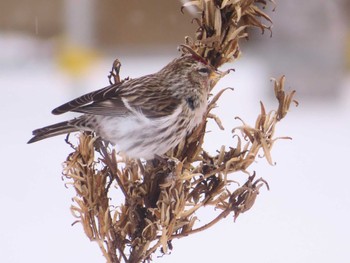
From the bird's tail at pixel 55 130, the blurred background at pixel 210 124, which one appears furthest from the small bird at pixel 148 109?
the blurred background at pixel 210 124

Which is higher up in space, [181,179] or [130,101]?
[130,101]

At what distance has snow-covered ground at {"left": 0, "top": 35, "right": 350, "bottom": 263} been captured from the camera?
1567 millimetres

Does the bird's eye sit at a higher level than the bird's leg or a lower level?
lower

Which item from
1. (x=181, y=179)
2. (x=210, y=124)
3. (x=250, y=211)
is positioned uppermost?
(x=210, y=124)

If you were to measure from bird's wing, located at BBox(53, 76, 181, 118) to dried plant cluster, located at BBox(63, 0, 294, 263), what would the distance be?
Result: 42 mm

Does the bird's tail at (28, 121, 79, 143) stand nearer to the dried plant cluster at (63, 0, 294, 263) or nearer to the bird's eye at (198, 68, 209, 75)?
the dried plant cluster at (63, 0, 294, 263)

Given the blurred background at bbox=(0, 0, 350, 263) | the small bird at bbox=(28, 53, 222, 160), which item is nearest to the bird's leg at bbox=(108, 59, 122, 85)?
the small bird at bbox=(28, 53, 222, 160)

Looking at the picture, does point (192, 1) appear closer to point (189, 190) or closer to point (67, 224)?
point (189, 190)

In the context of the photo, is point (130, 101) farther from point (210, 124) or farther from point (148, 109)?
point (210, 124)

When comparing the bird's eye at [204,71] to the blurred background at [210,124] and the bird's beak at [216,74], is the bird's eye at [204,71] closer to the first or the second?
the bird's beak at [216,74]

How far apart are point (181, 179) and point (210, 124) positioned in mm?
1331

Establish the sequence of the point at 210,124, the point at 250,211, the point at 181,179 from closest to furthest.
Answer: the point at 181,179
the point at 250,211
the point at 210,124

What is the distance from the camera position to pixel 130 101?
→ 934 millimetres

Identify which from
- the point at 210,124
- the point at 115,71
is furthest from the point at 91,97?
the point at 210,124
